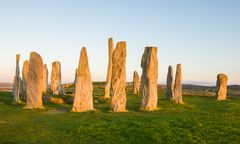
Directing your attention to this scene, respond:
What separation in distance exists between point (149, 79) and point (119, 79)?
2999 millimetres

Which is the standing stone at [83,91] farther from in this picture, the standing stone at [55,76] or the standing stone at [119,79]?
the standing stone at [55,76]

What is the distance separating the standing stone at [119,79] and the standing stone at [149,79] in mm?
2285

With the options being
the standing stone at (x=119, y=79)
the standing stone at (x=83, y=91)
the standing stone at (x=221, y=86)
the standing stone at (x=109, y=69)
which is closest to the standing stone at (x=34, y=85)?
the standing stone at (x=83, y=91)

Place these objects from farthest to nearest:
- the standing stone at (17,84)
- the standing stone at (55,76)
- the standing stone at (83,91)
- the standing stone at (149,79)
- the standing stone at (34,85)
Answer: the standing stone at (55,76), the standing stone at (17,84), the standing stone at (34,85), the standing stone at (149,79), the standing stone at (83,91)

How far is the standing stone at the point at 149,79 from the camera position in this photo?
91.6 ft

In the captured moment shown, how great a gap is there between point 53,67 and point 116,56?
24.0 meters

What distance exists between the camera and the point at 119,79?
2686cm

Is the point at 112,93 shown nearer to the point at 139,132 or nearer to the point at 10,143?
the point at 139,132

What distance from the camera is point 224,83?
42594 mm

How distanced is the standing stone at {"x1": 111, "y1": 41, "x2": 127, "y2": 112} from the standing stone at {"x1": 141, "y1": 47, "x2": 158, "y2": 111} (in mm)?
2285

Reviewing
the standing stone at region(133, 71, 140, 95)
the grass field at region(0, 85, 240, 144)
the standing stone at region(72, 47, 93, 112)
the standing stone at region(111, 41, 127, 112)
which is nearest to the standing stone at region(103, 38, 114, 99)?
the standing stone at region(111, 41, 127, 112)

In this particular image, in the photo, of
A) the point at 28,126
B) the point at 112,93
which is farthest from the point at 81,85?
the point at 28,126

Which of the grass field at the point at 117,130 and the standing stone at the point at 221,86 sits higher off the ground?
the standing stone at the point at 221,86

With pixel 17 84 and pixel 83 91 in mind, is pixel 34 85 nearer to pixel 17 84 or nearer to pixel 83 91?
pixel 17 84
